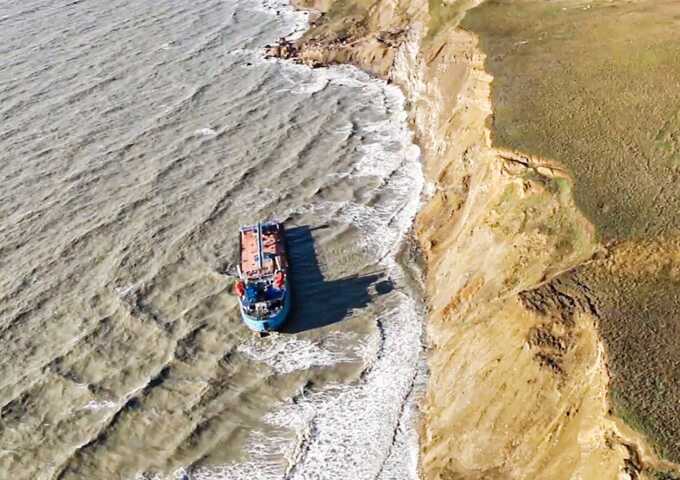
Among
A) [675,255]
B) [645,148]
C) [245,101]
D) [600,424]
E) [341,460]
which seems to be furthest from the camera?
[245,101]

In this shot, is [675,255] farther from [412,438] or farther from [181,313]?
[181,313]

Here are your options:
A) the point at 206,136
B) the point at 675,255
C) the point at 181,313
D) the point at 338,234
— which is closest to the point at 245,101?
the point at 206,136

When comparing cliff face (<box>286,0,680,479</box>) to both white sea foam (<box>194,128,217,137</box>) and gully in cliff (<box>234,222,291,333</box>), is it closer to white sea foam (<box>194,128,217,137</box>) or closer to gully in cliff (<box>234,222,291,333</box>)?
gully in cliff (<box>234,222,291,333</box>)

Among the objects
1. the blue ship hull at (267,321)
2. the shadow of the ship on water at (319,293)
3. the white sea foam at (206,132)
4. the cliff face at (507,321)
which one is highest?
the cliff face at (507,321)

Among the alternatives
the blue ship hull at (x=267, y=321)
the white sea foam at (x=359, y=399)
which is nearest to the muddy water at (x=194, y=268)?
the white sea foam at (x=359, y=399)

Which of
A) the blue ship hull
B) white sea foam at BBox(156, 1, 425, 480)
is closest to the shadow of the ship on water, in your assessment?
the blue ship hull

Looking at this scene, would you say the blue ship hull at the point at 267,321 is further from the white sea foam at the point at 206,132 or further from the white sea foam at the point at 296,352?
the white sea foam at the point at 206,132
